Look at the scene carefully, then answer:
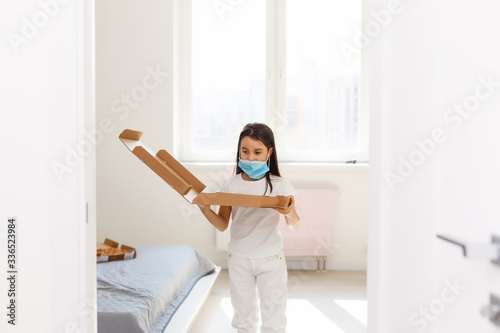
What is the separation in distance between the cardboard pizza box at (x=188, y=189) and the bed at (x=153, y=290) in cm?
67

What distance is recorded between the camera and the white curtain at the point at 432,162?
0.80 m

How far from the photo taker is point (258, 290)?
2037mm

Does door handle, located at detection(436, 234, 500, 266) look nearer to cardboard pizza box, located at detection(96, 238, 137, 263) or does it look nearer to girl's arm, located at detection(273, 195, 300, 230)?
girl's arm, located at detection(273, 195, 300, 230)

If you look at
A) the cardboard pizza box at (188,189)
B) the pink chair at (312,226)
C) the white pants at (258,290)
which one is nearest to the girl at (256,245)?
the white pants at (258,290)

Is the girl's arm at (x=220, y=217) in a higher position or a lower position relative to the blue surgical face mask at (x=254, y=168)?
lower

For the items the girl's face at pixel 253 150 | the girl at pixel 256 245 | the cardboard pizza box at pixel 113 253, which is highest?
the girl's face at pixel 253 150

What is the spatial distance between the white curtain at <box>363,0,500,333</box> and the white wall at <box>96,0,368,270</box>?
9.46ft

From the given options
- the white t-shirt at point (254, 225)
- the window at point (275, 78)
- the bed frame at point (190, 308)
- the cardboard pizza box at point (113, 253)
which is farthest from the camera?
the window at point (275, 78)

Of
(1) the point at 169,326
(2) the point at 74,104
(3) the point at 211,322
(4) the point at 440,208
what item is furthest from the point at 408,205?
(3) the point at 211,322

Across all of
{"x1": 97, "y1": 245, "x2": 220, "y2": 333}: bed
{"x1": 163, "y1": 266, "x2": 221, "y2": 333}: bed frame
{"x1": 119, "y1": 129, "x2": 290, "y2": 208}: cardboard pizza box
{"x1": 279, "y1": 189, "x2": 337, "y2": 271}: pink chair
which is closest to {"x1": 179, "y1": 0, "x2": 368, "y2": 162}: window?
{"x1": 279, "y1": 189, "x2": 337, "y2": 271}: pink chair

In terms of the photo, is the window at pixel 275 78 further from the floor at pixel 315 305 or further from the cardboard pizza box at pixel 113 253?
the cardboard pizza box at pixel 113 253

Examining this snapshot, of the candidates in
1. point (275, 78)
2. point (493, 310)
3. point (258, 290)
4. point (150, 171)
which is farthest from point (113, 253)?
point (493, 310)

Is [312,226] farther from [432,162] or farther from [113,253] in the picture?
[432,162]

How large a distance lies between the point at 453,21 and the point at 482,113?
175 mm
